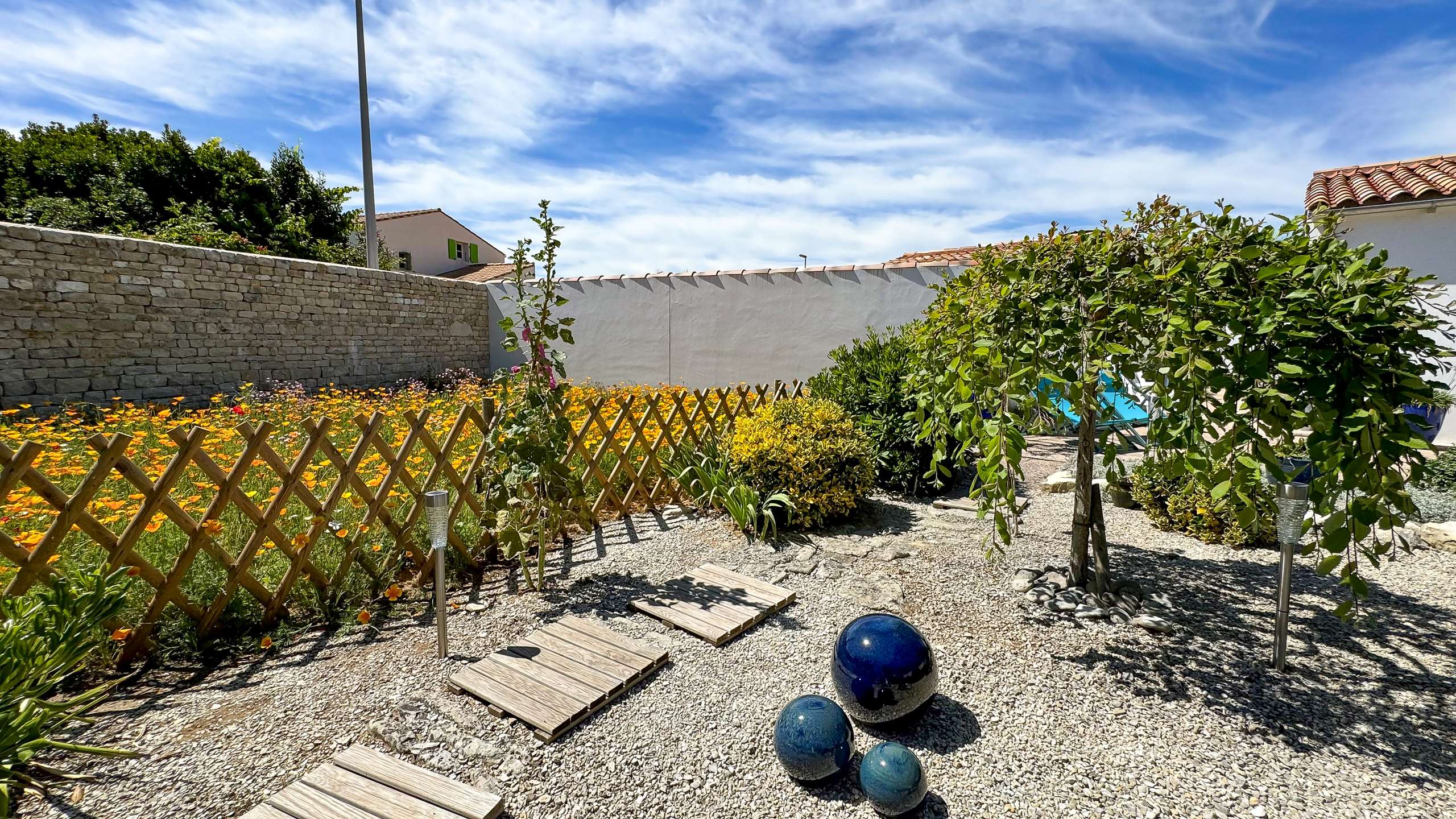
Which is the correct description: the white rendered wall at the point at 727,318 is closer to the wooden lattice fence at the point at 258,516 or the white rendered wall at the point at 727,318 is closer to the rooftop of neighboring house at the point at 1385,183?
the rooftop of neighboring house at the point at 1385,183

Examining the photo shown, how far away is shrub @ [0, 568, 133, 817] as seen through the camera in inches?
61.6

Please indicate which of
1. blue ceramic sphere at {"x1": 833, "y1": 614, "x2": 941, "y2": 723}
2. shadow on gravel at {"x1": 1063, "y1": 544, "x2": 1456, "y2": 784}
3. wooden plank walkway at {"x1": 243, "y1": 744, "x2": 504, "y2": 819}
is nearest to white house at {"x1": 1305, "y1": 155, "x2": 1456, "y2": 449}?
shadow on gravel at {"x1": 1063, "y1": 544, "x2": 1456, "y2": 784}

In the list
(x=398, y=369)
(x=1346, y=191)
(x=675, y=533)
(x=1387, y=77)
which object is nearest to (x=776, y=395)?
(x=675, y=533)

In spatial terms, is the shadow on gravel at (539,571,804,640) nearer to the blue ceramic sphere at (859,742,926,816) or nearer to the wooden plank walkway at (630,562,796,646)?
the wooden plank walkway at (630,562,796,646)

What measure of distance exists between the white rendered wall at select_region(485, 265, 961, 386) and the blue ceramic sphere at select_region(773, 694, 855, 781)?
7292 mm

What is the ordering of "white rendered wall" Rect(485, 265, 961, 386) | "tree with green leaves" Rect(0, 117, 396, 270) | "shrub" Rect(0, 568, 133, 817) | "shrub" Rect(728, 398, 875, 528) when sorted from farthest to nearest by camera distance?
"tree with green leaves" Rect(0, 117, 396, 270) → "white rendered wall" Rect(485, 265, 961, 386) → "shrub" Rect(728, 398, 875, 528) → "shrub" Rect(0, 568, 133, 817)

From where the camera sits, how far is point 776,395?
18.1ft

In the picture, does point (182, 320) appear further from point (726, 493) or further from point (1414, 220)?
point (1414, 220)

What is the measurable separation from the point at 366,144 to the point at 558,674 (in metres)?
13.0

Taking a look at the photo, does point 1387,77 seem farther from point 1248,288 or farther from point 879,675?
point 879,675

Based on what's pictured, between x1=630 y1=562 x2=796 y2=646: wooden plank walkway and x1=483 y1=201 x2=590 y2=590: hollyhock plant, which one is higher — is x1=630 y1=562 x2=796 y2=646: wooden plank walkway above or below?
below

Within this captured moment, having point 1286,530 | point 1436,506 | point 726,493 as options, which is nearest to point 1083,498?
point 1286,530

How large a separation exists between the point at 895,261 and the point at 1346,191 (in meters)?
5.13

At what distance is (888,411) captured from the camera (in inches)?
201
